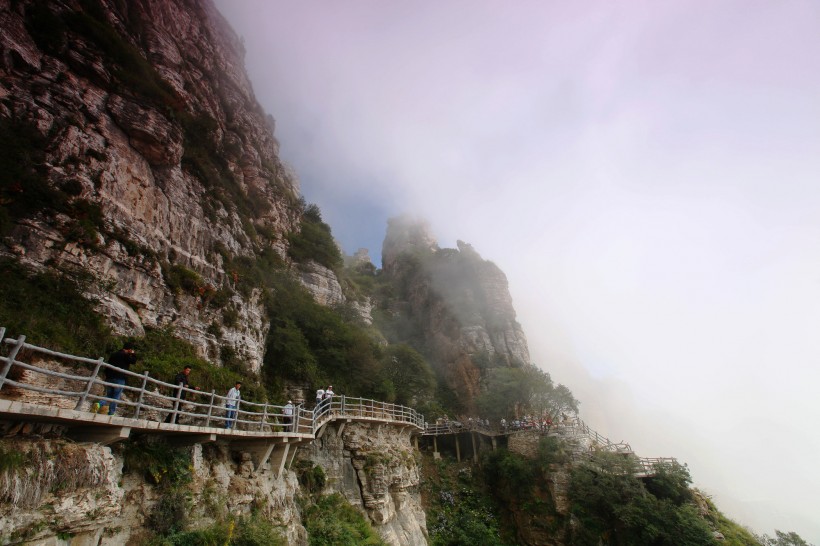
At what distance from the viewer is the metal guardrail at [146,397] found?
21.9ft

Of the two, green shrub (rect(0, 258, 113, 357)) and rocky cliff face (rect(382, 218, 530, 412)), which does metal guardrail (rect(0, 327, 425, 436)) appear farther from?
rocky cliff face (rect(382, 218, 530, 412))

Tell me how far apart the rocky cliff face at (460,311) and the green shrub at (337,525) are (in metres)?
33.1

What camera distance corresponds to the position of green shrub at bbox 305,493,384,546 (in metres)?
15.3

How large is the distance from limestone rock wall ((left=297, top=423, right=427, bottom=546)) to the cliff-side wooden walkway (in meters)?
2.32

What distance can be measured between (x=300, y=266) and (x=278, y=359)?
15433mm

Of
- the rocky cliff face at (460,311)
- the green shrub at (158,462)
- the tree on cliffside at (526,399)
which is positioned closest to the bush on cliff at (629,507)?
the tree on cliffside at (526,399)

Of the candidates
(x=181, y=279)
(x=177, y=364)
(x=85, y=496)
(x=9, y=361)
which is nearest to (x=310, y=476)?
(x=177, y=364)

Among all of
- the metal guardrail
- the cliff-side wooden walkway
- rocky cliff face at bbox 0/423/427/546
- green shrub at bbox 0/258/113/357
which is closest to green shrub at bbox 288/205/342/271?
the metal guardrail

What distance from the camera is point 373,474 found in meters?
21.4

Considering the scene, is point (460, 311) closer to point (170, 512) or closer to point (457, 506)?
point (457, 506)

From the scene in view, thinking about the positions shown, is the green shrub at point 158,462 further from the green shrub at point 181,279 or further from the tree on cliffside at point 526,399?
the tree on cliffside at point 526,399

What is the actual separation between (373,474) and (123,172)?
2030 centimetres

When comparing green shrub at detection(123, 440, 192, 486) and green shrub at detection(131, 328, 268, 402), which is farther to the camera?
green shrub at detection(131, 328, 268, 402)

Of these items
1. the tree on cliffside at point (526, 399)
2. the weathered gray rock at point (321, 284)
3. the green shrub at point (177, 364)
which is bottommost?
the green shrub at point (177, 364)
